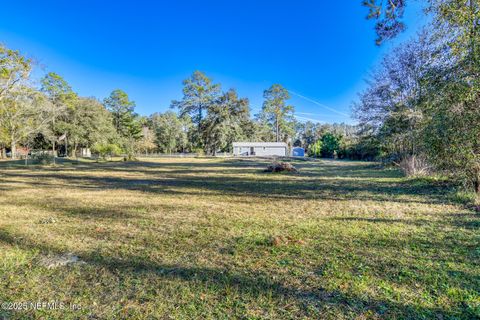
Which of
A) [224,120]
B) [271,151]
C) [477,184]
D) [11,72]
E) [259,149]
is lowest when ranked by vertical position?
[477,184]

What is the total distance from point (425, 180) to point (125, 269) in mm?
11109

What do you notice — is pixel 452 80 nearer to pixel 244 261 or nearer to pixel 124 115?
pixel 244 261

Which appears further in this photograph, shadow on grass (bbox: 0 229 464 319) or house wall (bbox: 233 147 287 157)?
house wall (bbox: 233 147 287 157)

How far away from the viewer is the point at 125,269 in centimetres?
292

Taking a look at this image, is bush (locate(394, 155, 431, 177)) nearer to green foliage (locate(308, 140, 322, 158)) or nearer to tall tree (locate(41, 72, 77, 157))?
tall tree (locate(41, 72, 77, 157))

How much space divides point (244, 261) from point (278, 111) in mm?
47852

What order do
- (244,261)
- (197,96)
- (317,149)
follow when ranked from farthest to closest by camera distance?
1. (317,149)
2. (197,96)
3. (244,261)

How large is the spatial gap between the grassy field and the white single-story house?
38.2 metres

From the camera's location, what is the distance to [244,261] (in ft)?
10.2

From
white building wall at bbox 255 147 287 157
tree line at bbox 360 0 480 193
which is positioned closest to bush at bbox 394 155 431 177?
tree line at bbox 360 0 480 193

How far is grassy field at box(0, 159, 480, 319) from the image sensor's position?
2.22 metres

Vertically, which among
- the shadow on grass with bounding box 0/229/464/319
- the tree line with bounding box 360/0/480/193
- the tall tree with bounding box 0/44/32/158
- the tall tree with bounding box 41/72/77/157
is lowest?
the shadow on grass with bounding box 0/229/464/319

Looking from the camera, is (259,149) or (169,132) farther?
(169,132)

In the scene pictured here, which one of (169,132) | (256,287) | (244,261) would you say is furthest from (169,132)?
(256,287)
